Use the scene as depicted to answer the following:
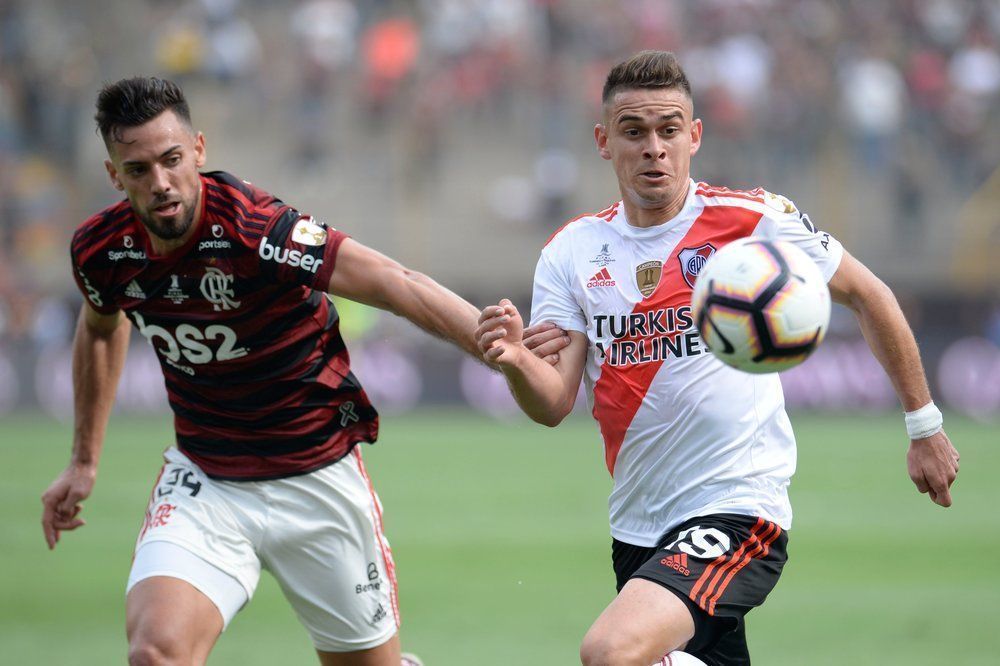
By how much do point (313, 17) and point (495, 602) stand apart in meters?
18.1

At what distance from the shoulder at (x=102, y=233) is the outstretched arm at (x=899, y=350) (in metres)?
2.83

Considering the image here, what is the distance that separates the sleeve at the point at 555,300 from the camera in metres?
5.39

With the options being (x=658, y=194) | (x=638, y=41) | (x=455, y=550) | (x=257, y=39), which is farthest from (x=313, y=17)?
(x=658, y=194)

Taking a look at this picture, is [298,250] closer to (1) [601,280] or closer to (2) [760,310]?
(1) [601,280]

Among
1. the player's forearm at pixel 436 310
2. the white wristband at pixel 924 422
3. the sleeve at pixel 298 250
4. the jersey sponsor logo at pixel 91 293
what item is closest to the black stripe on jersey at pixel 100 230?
the jersey sponsor logo at pixel 91 293

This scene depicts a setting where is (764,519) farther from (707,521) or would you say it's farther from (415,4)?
(415,4)

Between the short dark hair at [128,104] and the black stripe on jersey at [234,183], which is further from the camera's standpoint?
the black stripe on jersey at [234,183]

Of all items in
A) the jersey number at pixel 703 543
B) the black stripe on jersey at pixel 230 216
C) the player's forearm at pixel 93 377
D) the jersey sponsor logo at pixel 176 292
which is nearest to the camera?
the jersey number at pixel 703 543

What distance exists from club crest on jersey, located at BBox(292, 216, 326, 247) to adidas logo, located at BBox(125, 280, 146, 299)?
2.37ft

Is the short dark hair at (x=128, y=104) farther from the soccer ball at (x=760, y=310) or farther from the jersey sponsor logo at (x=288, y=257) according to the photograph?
the soccer ball at (x=760, y=310)

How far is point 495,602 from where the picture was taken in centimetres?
962

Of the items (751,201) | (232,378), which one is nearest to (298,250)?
(232,378)

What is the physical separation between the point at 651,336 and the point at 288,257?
56.4 inches

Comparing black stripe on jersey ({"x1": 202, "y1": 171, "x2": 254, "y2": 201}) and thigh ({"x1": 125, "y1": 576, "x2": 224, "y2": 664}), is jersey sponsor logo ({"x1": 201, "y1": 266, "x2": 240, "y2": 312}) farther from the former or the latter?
thigh ({"x1": 125, "y1": 576, "x2": 224, "y2": 664})
